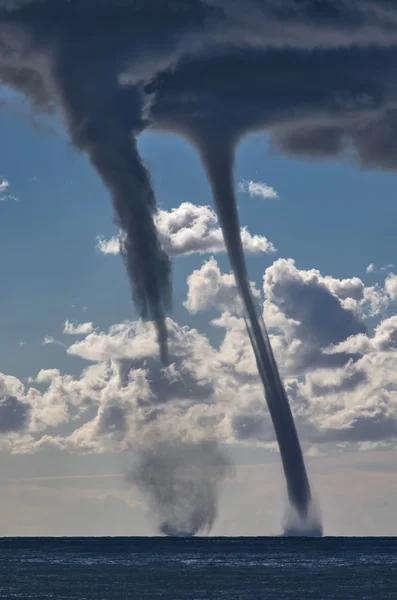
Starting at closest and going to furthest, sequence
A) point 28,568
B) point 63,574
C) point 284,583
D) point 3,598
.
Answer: point 3,598, point 284,583, point 63,574, point 28,568

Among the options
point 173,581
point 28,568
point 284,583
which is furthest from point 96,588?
point 28,568

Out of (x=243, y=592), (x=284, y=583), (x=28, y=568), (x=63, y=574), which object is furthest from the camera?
(x=28, y=568)

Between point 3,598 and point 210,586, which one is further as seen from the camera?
point 210,586

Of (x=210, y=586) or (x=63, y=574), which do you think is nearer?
(x=210, y=586)

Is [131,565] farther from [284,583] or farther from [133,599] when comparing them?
[133,599]

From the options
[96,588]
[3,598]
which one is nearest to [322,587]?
[96,588]

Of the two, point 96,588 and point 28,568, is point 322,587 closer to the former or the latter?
point 96,588

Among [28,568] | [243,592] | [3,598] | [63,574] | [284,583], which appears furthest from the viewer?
[28,568]

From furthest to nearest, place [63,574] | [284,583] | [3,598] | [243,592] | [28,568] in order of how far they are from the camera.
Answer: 1. [28,568]
2. [63,574]
3. [284,583]
4. [243,592]
5. [3,598]
